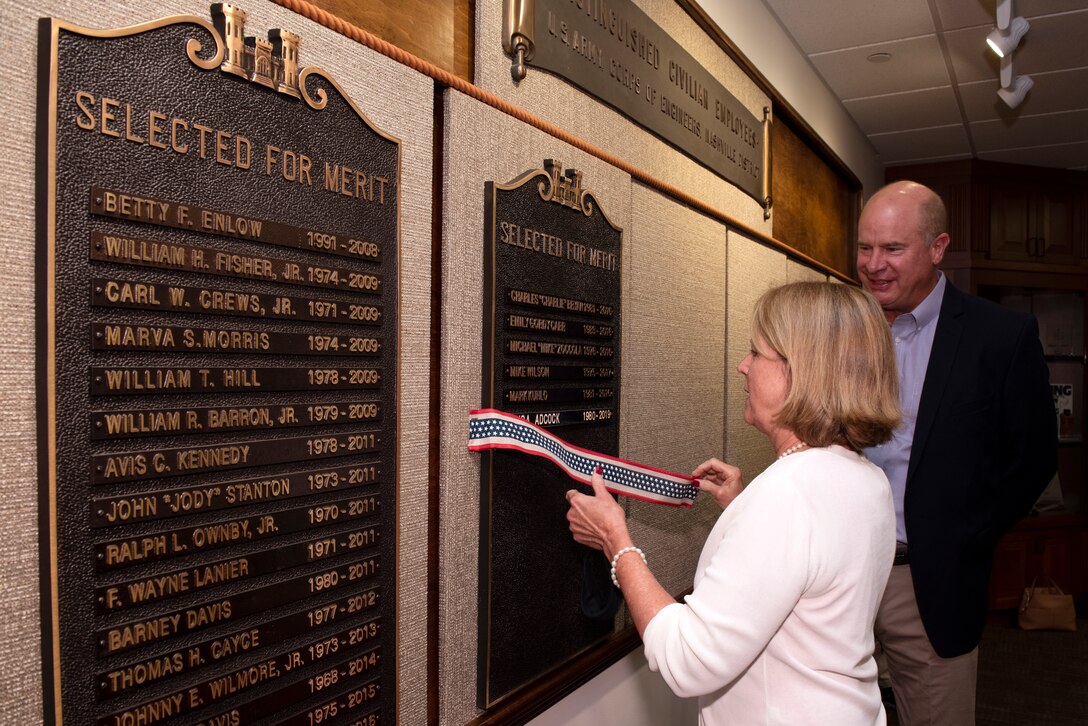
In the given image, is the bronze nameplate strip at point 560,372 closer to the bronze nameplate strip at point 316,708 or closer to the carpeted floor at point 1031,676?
the bronze nameplate strip at point 316,708

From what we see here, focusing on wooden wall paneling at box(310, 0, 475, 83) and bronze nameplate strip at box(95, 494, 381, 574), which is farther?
wooden wall paneling at box(310, 0, 475, 83)

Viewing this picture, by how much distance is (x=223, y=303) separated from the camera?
1.12 meters

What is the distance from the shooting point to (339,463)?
52.4 inches

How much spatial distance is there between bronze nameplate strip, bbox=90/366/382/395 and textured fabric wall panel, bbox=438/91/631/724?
0.25 meters

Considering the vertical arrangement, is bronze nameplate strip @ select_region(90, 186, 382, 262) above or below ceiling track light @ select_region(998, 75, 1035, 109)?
below

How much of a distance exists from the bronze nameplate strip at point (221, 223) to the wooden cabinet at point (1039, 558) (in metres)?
5.98

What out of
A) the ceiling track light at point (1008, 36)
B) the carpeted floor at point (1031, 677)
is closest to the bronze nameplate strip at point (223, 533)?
the ceiling track light at point (1008, 36)

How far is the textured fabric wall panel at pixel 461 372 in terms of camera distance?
5.21ft

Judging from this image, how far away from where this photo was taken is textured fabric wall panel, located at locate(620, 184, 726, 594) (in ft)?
7.70

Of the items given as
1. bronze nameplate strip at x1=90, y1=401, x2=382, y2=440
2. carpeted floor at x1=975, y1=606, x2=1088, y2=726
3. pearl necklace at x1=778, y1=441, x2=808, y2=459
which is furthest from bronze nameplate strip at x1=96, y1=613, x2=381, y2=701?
carpeted floor at x1=975, y1=606, x2=1088, y2=726

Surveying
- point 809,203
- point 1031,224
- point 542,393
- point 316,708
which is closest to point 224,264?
point 316,708

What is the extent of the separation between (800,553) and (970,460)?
1363mm

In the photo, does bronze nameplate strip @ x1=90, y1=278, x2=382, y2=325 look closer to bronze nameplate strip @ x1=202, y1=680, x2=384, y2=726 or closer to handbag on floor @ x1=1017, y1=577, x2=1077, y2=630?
bronze nameplate strip @ x1=202, y1=680, x2=384, y2=726

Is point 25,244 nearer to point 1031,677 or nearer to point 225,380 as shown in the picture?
point 225,380
